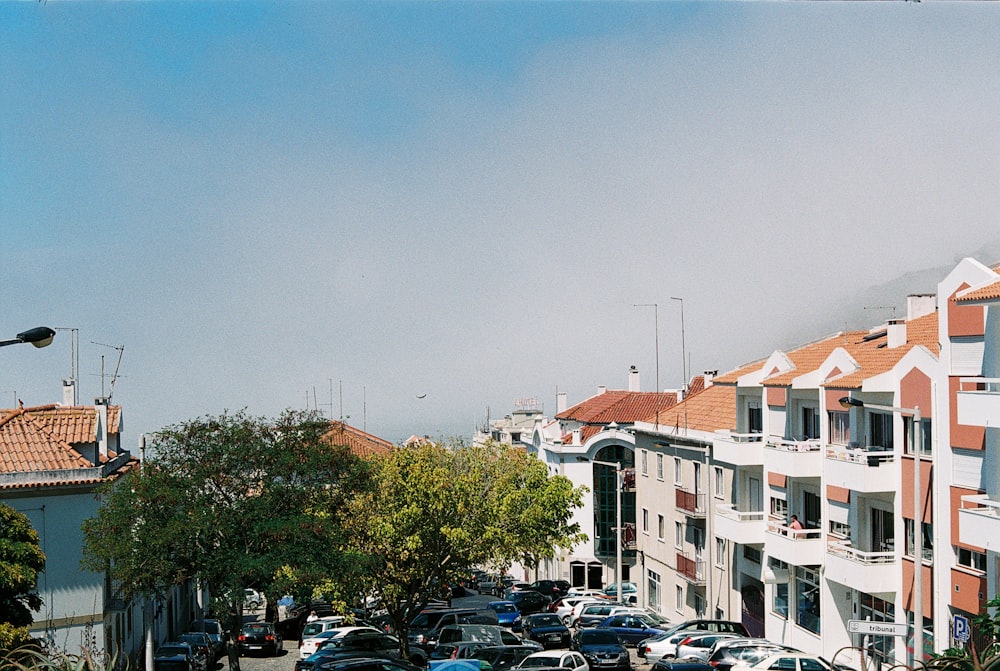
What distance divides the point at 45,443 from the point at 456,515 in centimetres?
1541

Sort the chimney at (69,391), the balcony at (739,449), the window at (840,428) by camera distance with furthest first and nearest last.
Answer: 1. the chimney at (69,391)
2. the balcony at (739,449)
3. the window at (840,428)

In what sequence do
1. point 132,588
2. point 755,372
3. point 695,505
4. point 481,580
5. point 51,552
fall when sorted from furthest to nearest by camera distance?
point 481,580 < point 695,505 < point 755,372 < point 51,552 < point 132,588

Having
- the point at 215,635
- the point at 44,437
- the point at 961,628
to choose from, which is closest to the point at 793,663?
the point at 961,628

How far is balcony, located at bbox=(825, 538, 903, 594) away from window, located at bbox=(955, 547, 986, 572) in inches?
136

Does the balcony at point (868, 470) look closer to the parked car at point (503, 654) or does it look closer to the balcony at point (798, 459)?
the balcony at point (798, 459)

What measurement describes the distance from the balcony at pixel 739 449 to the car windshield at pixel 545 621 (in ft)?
32.1

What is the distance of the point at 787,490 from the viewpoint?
40.5 meters

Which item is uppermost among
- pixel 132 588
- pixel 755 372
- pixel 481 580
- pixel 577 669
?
pixel 755 372

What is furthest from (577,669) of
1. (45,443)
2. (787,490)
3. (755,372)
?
(45,443)

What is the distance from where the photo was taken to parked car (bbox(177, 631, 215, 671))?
41219 mm

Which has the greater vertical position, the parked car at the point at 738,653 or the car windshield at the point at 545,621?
the parked car at the point at 738,653

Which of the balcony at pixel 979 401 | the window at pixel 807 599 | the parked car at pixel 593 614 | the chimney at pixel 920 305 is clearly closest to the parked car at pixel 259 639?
the parked car at pixel 593 614

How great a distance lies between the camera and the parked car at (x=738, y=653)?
32188 mm

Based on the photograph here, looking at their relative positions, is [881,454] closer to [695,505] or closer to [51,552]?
[695,505]
